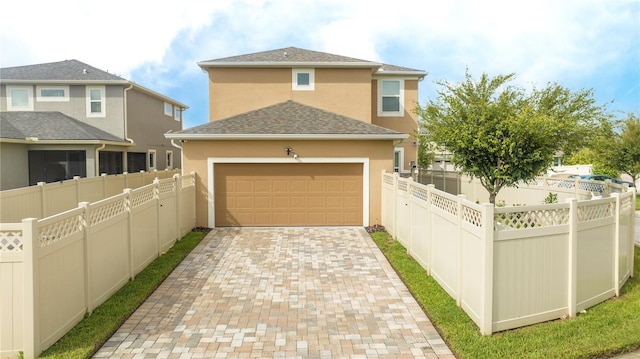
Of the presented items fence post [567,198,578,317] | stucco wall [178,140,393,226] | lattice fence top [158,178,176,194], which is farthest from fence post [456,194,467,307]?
stucco wall [178,140,393,226]

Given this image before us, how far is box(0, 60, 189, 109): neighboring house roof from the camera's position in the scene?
22359 mm

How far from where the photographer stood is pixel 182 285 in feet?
27.3

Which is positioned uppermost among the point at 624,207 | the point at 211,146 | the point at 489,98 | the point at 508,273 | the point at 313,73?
the point at 313,73

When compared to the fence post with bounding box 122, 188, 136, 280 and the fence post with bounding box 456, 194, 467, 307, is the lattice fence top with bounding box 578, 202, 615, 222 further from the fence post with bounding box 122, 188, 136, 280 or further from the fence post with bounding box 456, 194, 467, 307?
the fence post with bounding box 122, 188, 136, 280

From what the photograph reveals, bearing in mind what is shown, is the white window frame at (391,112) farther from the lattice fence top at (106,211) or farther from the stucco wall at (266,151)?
the lattice fence top at (106,211)

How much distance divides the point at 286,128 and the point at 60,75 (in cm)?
1557

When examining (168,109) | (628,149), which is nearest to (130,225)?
(168,109)

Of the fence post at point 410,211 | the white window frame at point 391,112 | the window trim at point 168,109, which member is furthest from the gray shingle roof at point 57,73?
the fence post at point 410,211

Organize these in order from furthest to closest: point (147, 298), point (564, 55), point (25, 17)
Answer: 1. point (564, 55)
2. point (25, 17)
3. point (147, 298)

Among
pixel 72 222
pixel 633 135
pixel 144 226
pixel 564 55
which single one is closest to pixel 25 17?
pixel 144 226

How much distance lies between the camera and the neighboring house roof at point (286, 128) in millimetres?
14117

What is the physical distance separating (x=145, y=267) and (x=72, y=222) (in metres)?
3.45

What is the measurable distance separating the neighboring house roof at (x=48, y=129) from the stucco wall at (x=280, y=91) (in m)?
7.01

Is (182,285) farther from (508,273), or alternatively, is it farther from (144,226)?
(508,273)
